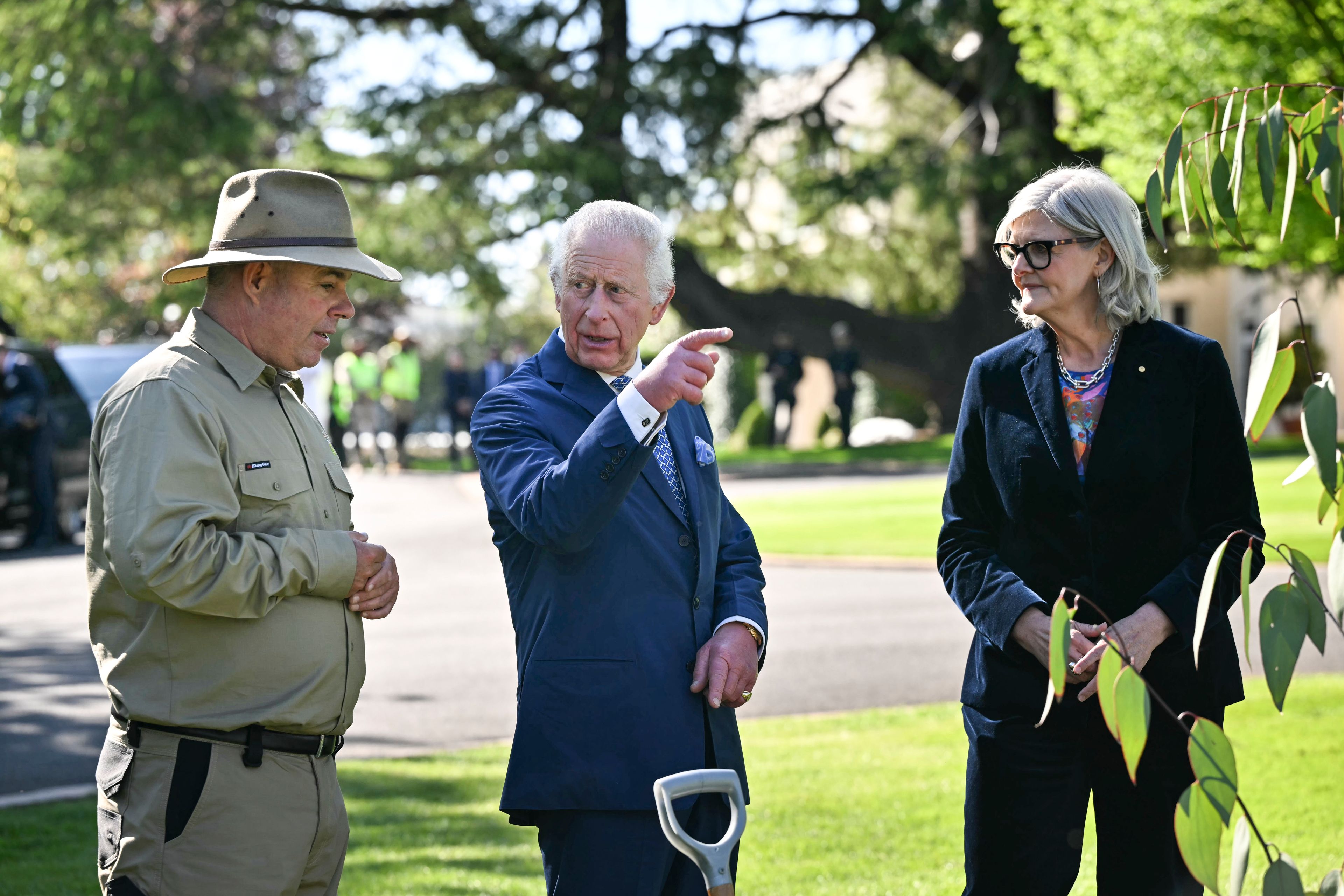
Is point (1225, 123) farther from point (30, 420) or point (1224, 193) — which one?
point (30, 420)

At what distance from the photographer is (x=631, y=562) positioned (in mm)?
2879

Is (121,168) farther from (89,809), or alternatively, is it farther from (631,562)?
(631,562)

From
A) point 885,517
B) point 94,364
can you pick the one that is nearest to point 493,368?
point 94,364

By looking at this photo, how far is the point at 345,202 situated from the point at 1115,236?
70.5 inches

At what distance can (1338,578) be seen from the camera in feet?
6.52

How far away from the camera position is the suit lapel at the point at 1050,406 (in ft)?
10.2

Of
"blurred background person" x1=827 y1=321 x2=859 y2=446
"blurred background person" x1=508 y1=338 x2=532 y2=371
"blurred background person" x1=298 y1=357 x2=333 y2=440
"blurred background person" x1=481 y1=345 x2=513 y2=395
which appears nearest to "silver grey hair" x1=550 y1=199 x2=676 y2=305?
"blurred background person" x1=508 y1=338 x2=532 y2=371

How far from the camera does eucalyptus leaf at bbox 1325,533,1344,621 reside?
1.97 meters

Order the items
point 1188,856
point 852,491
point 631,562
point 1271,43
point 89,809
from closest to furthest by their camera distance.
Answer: point 1188,856 < point 631,562 < point 89,809 < point 1271,43 < point 852,491

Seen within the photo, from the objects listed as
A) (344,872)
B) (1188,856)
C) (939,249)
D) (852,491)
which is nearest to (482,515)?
(852,491)

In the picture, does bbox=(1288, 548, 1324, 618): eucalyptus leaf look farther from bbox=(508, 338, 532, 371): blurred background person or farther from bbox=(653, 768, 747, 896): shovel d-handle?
bbox=(508, 338, 532, 371): blurred background person

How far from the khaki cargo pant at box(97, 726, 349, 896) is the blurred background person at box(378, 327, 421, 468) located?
2299 centimetres

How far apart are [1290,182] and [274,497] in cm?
203

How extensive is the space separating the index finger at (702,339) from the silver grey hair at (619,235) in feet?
1.20
